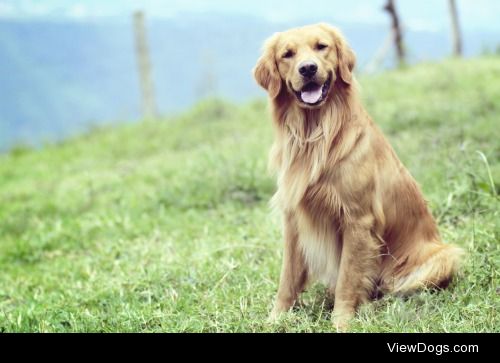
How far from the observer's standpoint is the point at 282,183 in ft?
13.0

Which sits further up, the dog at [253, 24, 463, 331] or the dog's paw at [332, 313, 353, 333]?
the dog at [253, 24, 463, 331]

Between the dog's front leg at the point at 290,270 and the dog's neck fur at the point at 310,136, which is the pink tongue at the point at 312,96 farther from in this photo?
the dog's front leg at the point at 290,270

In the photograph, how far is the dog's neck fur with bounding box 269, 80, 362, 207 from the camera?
12.6ft

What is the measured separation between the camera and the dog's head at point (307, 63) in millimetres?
3760

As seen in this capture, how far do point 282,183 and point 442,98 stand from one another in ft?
21.1

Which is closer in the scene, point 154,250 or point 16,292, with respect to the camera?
point 16,292

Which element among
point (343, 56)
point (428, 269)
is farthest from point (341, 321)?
point (343, 56)

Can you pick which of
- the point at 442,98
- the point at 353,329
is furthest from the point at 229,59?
the point at 353,329

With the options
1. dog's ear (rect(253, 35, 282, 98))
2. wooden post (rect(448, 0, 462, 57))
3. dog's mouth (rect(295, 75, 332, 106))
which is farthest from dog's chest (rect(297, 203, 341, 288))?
wooden post (rect(448, 0, 462, 57))

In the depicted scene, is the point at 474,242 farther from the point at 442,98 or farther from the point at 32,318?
the point at 442,98

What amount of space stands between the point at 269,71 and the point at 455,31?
40.9 feet

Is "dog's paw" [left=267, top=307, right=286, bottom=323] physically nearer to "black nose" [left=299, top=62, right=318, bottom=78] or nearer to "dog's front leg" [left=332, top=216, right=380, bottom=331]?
"dog's front leg" [left=332, top=216, right=380, bottom=331]

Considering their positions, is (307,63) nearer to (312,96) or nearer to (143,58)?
(312,96)
